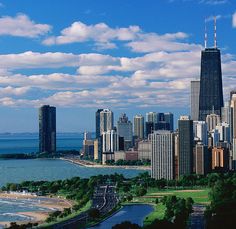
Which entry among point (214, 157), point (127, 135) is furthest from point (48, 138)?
point (214, 157)

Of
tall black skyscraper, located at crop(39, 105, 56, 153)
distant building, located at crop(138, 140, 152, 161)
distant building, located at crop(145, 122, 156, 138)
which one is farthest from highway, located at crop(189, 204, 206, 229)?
distant building, located at crop(145, 122, 156, 138)

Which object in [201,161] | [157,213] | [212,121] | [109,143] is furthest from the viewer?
[212,121]

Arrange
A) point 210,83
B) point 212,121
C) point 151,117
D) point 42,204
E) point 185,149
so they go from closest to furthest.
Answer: point 42,204, point 185,149, point 212,121, point 210,83, point 151,117

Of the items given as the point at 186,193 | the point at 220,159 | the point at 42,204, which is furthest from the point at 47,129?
the point at 42,204

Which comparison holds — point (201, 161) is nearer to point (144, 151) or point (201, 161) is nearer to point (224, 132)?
point (144, 151)

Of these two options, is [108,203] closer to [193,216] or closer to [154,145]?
[193,216]

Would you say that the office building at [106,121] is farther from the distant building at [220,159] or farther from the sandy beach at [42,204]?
the sandy beach at [42,204]

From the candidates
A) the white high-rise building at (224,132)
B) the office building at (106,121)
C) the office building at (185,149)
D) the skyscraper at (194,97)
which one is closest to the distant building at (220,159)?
the office building at (185,149)

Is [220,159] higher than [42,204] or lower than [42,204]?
higher
